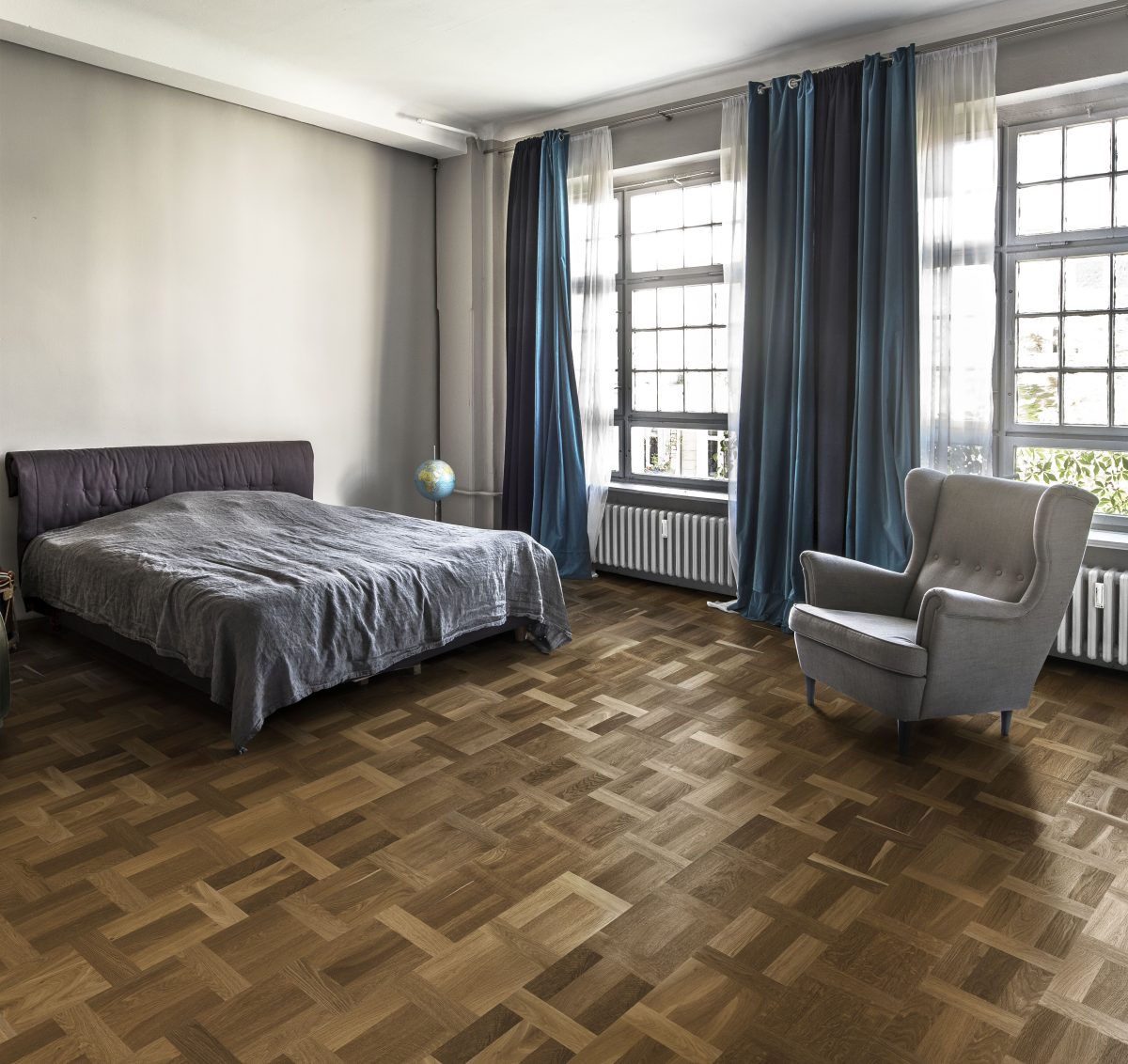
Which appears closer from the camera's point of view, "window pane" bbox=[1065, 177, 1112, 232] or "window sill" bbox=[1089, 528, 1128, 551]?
"window sill" bbox=[1089, 528, 1128, 551]

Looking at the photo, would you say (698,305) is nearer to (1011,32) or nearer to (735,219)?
(735,219)

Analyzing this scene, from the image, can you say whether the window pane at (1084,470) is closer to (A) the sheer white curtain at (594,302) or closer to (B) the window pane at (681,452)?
(B) the window pane at (681,452)

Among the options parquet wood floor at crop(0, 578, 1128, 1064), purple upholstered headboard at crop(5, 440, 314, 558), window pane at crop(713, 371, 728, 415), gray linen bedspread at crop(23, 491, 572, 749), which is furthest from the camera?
window pane at crop(713, 371, 728, 415)

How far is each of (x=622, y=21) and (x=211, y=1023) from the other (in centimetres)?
443

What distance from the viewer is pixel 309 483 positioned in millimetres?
5832

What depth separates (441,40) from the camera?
4.78m

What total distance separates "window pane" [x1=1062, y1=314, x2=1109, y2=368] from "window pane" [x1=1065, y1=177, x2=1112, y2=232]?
0.41 metres

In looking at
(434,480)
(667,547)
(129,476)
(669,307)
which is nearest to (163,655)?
(129,476)

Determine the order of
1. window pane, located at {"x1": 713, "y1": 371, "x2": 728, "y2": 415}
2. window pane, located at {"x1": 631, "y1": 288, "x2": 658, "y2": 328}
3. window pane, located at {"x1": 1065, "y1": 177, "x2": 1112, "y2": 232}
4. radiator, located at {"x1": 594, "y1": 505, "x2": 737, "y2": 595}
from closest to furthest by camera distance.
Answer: window pane, located at {"x1": 1065, "y1": 177, "x2": 1112, "y2": 232} → radiator, located at {"x1": 594, "y1": 505, "x2": 737, "y2": 595} → window pane, located at {"x1": 713, "y1": 371, "x2": 728, "y2": 415} → window pane, located at {"x1": 631, "y1": 288, "x2": 658, "y2": 328}

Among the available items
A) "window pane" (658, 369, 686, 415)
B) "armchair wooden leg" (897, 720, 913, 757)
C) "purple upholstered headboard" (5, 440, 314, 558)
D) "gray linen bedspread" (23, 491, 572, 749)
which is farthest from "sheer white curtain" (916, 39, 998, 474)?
"purple upholstered headboard" (5, 440, 314, 558)

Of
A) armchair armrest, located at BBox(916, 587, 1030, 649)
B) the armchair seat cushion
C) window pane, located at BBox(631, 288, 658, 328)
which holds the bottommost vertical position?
the armchair seat cushion

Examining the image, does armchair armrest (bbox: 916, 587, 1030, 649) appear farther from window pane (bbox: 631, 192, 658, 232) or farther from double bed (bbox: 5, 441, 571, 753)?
window pane (bbox: 631, 192, 658, 232)

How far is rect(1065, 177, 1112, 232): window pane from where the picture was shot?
4.25 metres

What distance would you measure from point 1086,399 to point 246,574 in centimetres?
380
